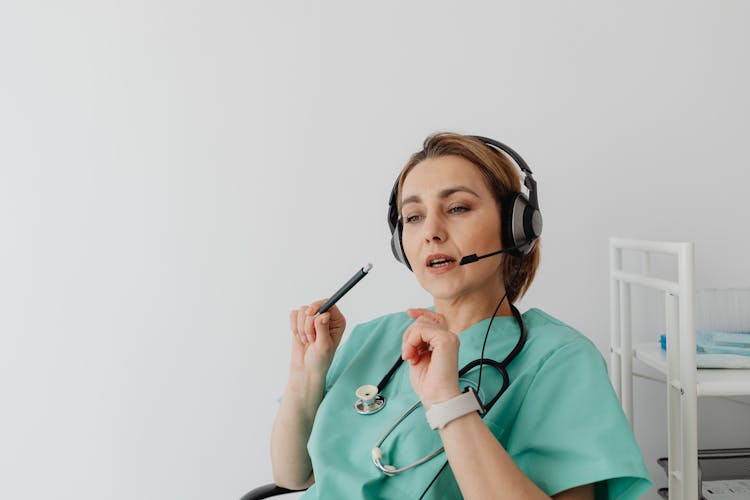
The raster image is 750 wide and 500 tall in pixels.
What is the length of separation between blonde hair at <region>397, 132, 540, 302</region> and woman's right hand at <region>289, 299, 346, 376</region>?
0.25 metres

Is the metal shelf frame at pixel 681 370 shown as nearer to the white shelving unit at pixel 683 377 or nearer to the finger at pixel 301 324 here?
the white shelving unit at pixel 683 377

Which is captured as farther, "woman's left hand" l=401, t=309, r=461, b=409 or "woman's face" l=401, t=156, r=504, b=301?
"woman's face" l=401, t=156, r=504, b=301

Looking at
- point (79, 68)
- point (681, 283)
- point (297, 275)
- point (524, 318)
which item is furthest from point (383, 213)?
point (79, 68)

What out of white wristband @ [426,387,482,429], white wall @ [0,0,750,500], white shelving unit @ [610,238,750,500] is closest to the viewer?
white wristband @ [426,387,482,429]

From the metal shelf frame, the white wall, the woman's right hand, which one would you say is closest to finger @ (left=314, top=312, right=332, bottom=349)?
the woman's right hand

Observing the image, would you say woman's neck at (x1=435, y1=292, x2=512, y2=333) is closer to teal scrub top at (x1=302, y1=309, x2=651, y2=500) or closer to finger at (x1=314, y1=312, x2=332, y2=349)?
teal scrub top at (x1=302, y1=309, x2=651, y2=500)

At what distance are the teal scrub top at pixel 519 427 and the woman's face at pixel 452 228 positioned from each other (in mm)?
102

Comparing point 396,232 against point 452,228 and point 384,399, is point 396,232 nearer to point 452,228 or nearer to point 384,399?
point 452,228

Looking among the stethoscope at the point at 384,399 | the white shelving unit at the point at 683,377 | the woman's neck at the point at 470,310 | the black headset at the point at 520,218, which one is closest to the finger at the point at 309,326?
the stethoscope at the point at 384,399

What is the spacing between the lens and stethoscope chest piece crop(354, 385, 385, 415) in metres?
1.13

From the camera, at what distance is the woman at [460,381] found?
3.01 ft

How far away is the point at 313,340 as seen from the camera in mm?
1270

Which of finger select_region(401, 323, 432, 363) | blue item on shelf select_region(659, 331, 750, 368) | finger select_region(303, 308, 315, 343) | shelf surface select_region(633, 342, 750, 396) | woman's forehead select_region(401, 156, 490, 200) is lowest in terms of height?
shelf surface select_region(633, 342, 750, 396)

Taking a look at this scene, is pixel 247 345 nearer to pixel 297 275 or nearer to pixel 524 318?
pixel 297 275
